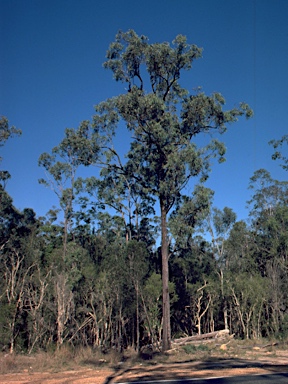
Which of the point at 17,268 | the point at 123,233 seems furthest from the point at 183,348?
the point at 123,233

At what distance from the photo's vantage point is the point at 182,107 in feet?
78.3

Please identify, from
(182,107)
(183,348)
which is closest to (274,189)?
(182,107)

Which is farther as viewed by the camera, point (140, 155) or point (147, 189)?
point (140, 155)

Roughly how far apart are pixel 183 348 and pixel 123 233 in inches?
637

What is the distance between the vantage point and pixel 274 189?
4359 cm

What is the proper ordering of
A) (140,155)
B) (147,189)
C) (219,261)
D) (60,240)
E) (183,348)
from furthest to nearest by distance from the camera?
(219,261), (60,240), (140,155), (147,189), (183,348)

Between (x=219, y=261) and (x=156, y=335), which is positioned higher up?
(x=219, y=261)

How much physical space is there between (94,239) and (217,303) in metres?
12.0

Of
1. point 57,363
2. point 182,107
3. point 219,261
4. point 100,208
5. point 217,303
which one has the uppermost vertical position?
point 182,107

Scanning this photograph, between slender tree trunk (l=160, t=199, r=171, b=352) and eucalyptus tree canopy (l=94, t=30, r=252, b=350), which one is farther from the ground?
eucalyptus tree canopy (l=94, t=30, r=252, b=350)

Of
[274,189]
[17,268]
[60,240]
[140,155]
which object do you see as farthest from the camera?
[274,189]

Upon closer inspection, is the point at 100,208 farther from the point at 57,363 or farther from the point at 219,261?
the point at 57,363

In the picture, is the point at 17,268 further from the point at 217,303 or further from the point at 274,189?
the point at 274,189

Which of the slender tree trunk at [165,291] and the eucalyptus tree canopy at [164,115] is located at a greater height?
the eucalyptus tree canopy at [164,115]
